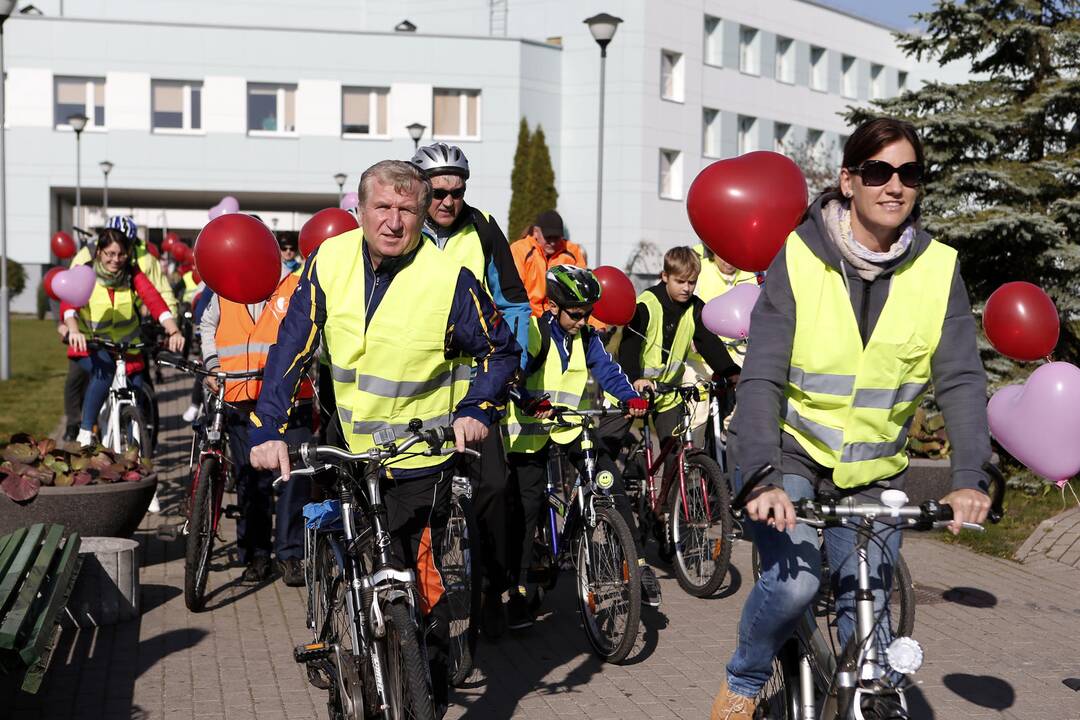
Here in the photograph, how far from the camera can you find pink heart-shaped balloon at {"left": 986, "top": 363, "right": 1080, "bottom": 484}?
538cm

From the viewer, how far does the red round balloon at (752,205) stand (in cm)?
539

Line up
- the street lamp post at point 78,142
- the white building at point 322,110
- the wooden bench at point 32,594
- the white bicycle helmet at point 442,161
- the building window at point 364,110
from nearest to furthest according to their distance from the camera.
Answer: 1. the wooden bench at point 32,594
2. the white bicycle helmet at point 442,161
3. the street lamp post at point 78,142
4. the white building at point 322,110
5. the building window at point 364,110

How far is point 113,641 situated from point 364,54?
40.9m

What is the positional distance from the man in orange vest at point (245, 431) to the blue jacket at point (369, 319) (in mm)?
3039

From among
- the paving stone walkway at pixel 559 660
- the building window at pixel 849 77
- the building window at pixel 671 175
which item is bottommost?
the paving stone walkway at pixel 559 660

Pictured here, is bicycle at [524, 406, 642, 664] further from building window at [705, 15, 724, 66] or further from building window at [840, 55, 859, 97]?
building window at [840, 55, 859, 97]

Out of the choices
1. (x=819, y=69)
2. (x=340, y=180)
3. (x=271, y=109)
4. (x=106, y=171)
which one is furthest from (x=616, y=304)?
(x=819, y=69)

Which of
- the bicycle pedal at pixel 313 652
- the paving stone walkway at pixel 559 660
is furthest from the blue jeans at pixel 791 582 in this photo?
the paving stone walkway at pixel 559 660

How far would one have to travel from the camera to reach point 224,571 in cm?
805

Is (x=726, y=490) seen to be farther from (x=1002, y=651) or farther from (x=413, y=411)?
(x=413, y=411)

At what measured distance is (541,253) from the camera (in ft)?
35.9

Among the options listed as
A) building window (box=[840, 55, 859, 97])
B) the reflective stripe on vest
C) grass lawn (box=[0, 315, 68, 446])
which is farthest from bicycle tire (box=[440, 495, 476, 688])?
building window (box=[840, 55, 859, 97])

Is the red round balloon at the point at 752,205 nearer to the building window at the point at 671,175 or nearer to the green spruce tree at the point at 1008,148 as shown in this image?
the green spruce tree at the point at 1008,148

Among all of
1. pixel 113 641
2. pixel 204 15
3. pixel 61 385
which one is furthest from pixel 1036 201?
pixel 204 15
